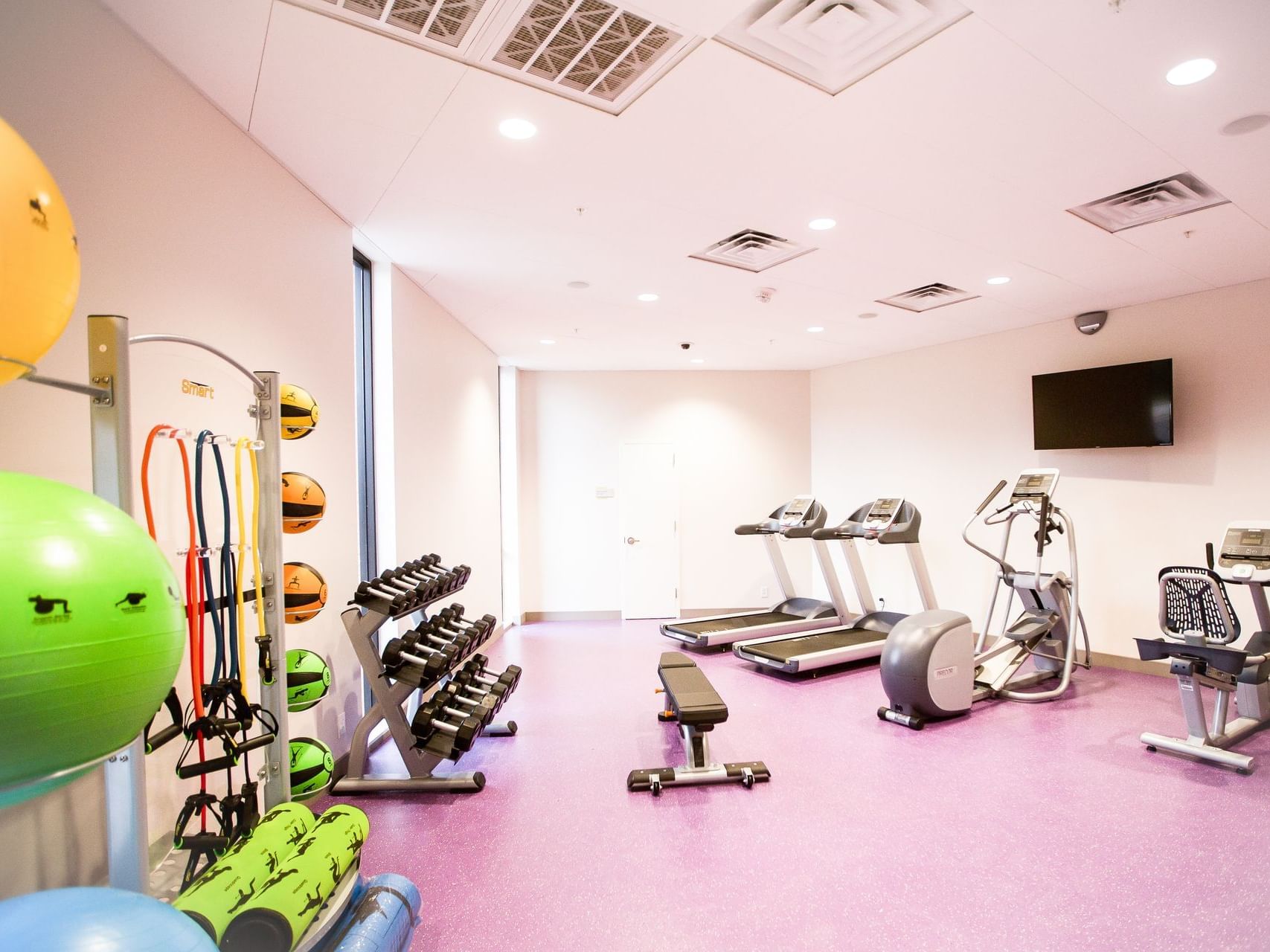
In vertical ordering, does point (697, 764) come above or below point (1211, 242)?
below

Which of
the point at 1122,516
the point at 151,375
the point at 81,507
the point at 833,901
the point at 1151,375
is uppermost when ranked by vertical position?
the point at 1151,375

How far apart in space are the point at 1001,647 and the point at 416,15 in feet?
16.4

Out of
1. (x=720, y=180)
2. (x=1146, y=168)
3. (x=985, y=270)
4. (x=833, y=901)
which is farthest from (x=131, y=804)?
(x=985, y=270)

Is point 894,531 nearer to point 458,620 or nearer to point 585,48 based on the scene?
point 458,620

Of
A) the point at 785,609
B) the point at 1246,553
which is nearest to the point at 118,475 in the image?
the point at 1246,553

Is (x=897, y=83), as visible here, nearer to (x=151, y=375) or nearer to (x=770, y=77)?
(x=770, y=77)

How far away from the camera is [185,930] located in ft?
3.41

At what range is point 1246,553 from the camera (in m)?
3.69

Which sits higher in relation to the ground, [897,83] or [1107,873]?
[897,83]

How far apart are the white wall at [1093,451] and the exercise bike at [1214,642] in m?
1.41

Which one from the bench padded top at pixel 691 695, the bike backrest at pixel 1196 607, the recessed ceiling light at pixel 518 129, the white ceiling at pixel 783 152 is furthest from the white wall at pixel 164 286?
the bike backrest at pixel 1196 607

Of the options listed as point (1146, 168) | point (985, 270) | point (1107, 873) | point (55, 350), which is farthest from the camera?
point (985, 270)

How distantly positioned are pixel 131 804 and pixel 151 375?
1313mm

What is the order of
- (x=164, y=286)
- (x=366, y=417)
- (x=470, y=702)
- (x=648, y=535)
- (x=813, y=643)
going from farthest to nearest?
(x=648, y=535), (x=813, y=643), (x=366, y=417), (x=470, y=702), (x=164, y=286)
